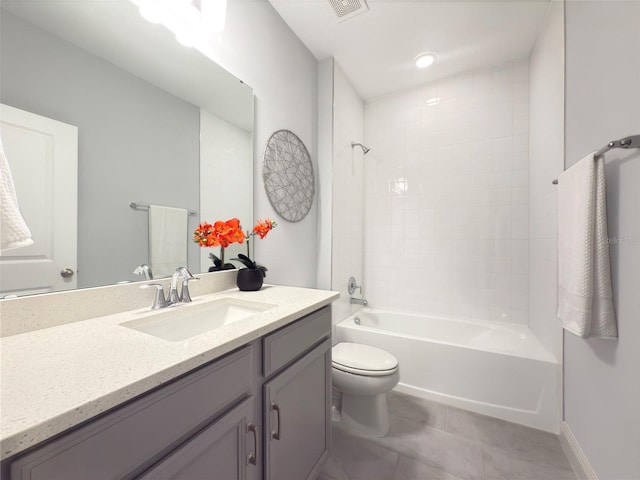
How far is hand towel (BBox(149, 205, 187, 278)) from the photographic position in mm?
1071

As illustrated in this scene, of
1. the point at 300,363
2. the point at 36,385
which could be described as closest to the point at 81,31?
the point at 36,385

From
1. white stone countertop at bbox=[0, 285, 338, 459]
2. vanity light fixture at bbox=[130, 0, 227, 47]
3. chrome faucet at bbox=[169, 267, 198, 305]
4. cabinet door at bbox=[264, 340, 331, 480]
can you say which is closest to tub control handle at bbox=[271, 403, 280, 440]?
cabinet door at bbox=[264, 340, 331, 480]

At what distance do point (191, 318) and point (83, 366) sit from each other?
19.0 inches

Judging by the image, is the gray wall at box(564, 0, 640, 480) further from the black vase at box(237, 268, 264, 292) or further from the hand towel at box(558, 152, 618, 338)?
the black vase at box(237, 268, 264, 292)

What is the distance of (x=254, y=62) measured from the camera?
5.13ft

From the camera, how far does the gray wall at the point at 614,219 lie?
92 centimetres

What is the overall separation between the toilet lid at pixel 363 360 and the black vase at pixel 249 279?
70cm

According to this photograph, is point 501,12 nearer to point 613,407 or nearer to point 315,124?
point 315,124

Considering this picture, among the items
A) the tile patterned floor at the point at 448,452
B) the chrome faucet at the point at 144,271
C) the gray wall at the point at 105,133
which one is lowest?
the tile patterned floor at the point at 448,452

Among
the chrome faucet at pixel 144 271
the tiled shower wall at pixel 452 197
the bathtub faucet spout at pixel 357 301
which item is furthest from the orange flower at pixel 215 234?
the tiled shower wall at pixel 452 197

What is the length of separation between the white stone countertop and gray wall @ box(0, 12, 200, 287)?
25 centimetres

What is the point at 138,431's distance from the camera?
507 millimetres

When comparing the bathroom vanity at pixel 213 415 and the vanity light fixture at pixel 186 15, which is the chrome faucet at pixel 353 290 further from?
the vanity light fixture at pixel 186 15

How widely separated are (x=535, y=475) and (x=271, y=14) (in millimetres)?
2916
